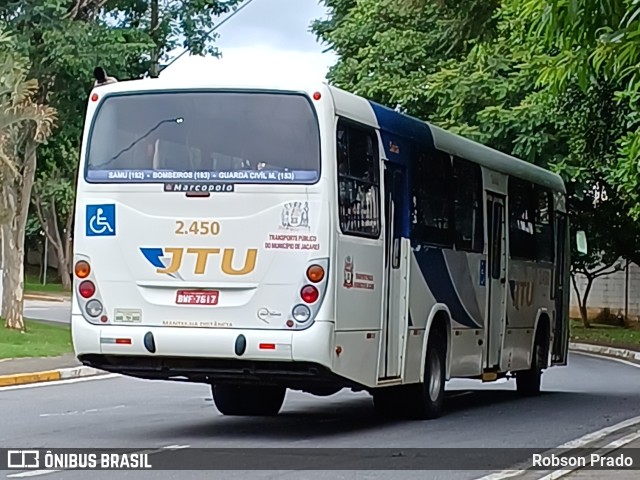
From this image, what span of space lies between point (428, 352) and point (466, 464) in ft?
12.5

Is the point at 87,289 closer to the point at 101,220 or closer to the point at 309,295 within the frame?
the point at 101,220

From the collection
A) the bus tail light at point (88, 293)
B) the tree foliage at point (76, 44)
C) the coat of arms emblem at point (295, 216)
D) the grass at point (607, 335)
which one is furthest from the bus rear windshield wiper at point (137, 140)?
the grass at point (607, 335)

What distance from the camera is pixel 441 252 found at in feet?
49.1

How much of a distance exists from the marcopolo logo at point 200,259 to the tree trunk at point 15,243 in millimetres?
15373

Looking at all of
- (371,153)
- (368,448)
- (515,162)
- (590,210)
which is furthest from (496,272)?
(590,210)

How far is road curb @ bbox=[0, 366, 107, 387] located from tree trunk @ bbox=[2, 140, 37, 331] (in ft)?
20.6

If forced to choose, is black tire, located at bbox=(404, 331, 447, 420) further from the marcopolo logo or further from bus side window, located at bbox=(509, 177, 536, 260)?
the marcopolo logo

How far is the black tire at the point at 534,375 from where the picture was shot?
19062mm

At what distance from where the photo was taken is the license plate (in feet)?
39.1

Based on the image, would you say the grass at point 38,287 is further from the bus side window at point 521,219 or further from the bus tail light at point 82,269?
the bus tail light at point 82,269

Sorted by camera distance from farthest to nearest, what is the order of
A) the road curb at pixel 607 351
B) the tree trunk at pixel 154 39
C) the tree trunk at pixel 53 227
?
the tree trunk at pixel 53 227 → the road curb at pixel 607 351 → the tree trunk at pixel 154 39

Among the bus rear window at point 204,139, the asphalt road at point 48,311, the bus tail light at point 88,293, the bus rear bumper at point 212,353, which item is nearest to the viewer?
the bus rear bumper at point 212,353

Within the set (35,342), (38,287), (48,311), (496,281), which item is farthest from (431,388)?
(38,287)

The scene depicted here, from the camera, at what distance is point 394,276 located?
13.5 meters
